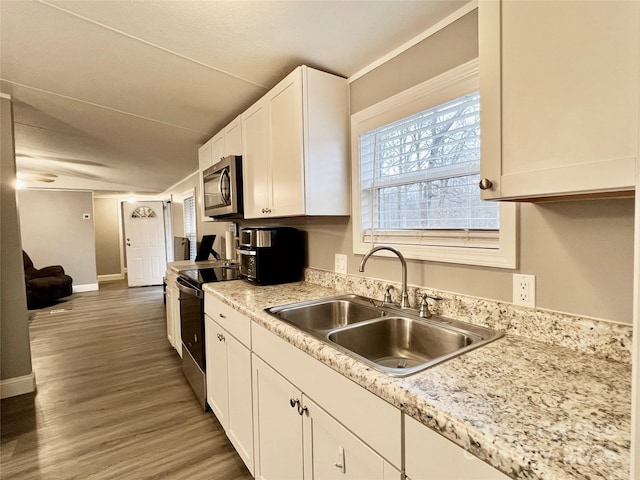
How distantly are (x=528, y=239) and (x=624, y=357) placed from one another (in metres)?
0.42

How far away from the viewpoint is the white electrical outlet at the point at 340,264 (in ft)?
6.43

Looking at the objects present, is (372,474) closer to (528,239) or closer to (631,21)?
(528,239)

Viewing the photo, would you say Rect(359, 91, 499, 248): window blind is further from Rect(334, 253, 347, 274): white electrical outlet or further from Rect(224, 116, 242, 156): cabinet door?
Rect(224, 116, 242, 156): cabinet door

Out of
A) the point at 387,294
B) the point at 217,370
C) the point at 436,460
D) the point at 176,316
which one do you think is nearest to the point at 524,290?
the point at 387,294

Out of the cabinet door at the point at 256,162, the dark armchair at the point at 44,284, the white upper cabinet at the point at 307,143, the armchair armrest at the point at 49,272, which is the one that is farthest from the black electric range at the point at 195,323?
the armchair armrest at the point at 49,272

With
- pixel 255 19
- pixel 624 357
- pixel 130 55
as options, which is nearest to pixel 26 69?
pixel 130 55

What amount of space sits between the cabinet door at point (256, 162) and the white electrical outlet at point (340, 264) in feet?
1.86

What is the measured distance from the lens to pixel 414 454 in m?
0.73

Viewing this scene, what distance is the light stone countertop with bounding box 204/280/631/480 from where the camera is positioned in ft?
1.78

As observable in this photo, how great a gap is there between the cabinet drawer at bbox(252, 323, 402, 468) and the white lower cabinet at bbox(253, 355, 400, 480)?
29 millimetres

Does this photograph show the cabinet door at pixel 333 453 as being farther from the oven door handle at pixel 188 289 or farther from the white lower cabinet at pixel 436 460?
the oven door handle at pixel 188 289

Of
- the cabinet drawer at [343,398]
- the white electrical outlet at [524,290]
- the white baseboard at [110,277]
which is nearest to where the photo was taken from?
the cabinet drawer at [343,398]

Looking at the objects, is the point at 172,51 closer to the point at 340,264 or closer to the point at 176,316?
the point at 340,264

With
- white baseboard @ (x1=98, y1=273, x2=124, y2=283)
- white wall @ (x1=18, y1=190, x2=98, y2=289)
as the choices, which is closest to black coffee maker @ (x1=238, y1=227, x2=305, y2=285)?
white wall @ (x1=18, y1=190, x2=98, y2=289)
